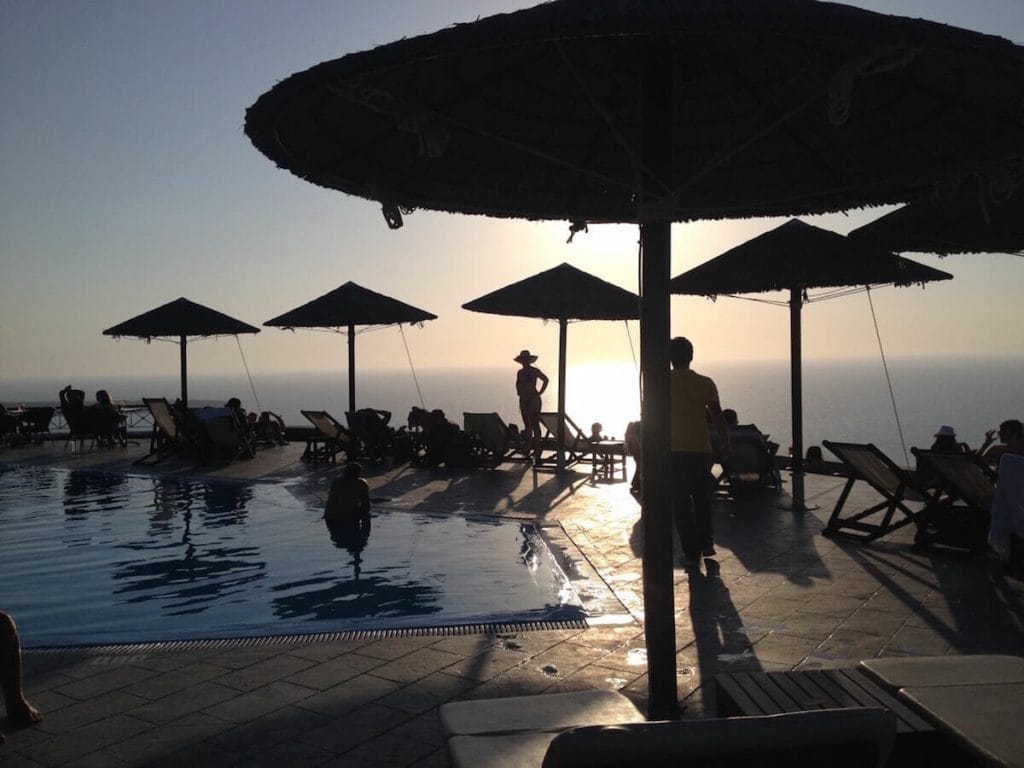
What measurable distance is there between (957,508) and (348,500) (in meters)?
6.01

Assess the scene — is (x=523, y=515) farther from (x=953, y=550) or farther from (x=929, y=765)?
(x=929, y=765)

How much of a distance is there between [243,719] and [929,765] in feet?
9.06

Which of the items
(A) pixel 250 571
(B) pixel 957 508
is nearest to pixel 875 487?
(B) pixel 957 508

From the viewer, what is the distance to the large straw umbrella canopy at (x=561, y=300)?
43.3ft

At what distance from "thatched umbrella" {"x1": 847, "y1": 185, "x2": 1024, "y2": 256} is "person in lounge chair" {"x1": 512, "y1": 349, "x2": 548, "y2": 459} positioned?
6543 millimetres

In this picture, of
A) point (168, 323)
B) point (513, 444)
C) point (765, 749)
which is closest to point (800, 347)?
point (513, 444)

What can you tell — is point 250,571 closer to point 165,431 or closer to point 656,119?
point 656,119

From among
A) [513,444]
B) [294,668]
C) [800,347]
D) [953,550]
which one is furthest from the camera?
[513,444]

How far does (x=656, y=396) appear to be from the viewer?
3543 millimetres

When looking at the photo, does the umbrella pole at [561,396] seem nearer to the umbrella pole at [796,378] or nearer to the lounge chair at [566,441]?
the lounge chair at [566,441]

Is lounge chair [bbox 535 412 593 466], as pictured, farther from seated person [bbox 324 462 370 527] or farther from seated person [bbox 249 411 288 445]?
seated person [bbox 249 411 288 445]

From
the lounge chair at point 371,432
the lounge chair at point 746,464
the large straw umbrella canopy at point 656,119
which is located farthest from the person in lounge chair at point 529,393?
the large straw umbrella canopy at point 656,119

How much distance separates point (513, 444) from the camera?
14492 mm

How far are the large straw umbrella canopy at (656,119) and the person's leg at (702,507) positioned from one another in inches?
83.2
